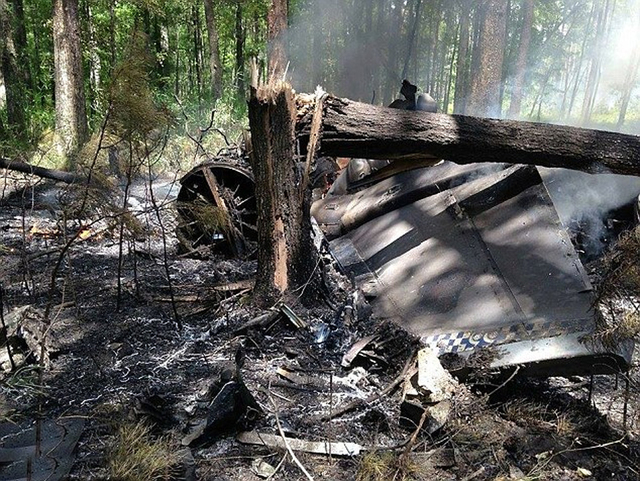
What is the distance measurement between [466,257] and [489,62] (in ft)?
22.2

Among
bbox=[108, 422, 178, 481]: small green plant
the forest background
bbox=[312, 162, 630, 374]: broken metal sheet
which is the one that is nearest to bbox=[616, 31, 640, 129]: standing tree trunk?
the forest background

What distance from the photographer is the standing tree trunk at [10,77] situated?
11961 mm

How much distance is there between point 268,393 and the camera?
9.58 ft

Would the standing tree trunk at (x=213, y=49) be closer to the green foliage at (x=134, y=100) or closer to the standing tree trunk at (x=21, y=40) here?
the standing tree trunk at (x=21, y=40)

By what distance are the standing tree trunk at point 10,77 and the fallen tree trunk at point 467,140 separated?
10.3 meters

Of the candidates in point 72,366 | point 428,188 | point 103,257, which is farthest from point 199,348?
point 428,188

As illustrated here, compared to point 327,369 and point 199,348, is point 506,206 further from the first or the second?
point 199,348

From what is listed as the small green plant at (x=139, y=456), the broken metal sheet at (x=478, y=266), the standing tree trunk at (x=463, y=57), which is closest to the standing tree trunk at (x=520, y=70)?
the standing tree trunk at (x=463, y=57)

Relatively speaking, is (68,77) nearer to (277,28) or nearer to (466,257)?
(277,28)

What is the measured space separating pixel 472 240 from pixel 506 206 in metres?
0.41

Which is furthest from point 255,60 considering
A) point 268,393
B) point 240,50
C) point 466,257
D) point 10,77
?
point 240,50

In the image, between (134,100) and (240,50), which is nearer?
(134,100)

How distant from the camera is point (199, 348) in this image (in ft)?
11.4

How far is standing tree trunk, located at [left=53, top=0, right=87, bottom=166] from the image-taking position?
8438 millimetres
